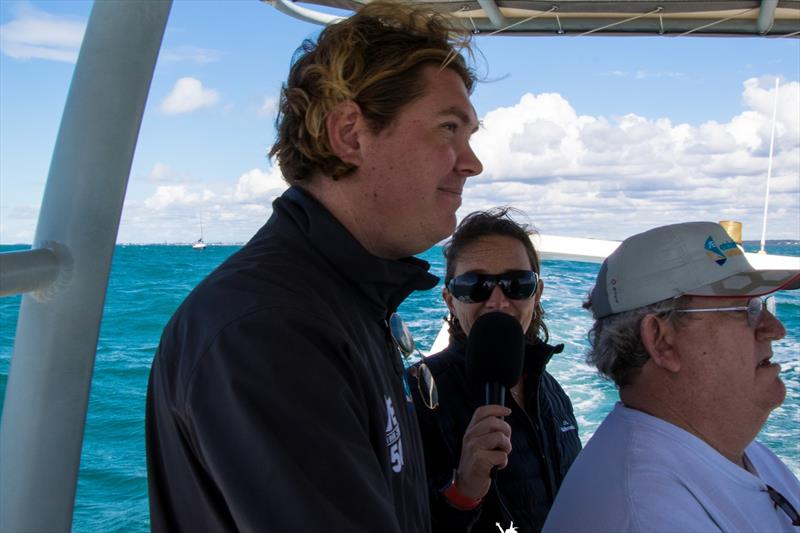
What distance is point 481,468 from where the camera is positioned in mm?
2023

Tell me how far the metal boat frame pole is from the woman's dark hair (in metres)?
1.94

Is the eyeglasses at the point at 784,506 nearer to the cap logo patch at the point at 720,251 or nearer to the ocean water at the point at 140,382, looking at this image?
the cap logo patch at the point at 720,251

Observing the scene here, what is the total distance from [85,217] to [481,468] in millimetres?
1304

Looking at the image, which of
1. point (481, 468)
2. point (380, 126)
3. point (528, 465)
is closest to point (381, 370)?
point (380, 126)

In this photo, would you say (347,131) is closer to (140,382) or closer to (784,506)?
(784,506)

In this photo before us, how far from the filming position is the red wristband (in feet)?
7.08

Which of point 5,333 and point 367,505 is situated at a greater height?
point 367,505

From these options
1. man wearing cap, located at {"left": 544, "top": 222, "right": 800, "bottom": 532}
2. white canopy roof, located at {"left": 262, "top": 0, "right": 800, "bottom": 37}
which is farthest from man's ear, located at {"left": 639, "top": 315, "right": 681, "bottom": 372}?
white canopy roof, located at {"left": 262, "top": 0, "right": 800, "bottom": 37}

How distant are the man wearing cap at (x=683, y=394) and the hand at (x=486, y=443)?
0.62ft

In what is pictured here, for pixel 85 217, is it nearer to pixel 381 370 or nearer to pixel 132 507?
pixel 381 370

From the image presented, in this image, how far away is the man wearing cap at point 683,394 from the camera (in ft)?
5.74

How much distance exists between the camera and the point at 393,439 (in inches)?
50.2

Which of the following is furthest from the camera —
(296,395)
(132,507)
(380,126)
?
(132,507)

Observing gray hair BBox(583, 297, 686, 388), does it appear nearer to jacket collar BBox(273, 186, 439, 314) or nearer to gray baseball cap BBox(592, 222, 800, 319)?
gray baseball cap BBox(592, 222, 800, 319)
